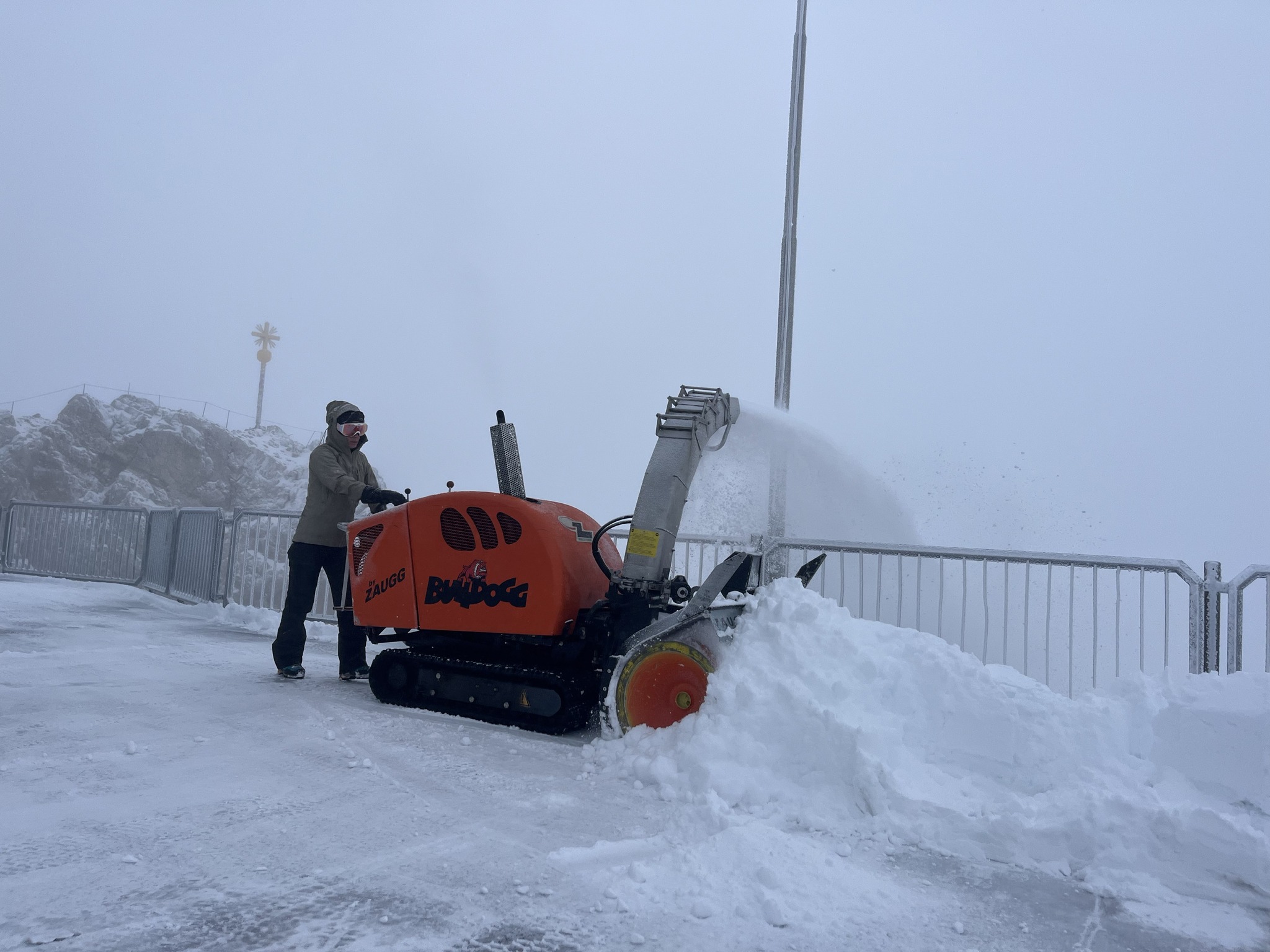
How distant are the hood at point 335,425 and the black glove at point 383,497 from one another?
0.60m

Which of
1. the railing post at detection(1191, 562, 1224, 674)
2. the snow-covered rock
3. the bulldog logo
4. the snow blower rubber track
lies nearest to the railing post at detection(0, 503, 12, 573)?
the snow blower rubber track

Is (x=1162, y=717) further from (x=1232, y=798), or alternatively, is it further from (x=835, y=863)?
(x=835, y=863)

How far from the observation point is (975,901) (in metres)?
2.62

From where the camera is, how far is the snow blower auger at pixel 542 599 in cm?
425

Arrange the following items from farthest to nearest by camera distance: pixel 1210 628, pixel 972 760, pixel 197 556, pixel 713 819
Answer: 1. pixel 197 556
2. pixel 1210 628
3. pixel 972 760
4. pixel 713 819

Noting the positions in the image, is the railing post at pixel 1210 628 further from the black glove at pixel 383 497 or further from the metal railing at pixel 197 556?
the metal railing at pixel 197 556

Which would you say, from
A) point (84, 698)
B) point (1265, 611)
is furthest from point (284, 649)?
point (1265, 611)

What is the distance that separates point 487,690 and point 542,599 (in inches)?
25.7

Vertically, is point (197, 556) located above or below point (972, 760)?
above

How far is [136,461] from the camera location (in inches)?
1455

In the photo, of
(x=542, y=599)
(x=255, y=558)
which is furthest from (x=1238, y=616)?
(x=255, y=558)

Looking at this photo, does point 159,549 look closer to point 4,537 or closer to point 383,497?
point 4,537

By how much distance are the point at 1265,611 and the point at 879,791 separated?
335cm

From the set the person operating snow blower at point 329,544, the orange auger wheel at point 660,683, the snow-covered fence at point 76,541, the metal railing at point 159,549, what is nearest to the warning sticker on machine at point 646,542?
the orange auger wheel at point 660,683
